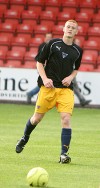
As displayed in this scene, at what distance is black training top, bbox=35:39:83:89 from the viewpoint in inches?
424

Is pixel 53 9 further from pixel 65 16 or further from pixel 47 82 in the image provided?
pixel 47 82

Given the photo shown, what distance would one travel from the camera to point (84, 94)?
2167 centimetres

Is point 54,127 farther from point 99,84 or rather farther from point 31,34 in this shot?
point 31,34

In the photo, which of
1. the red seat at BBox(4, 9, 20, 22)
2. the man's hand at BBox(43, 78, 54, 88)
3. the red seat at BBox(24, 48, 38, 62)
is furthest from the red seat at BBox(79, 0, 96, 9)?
the man's hand at BBox(43, 78, 54, 88)

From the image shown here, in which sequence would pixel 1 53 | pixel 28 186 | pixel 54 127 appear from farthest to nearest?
pixel 1 53
pixel 54 127
pixel 28 186

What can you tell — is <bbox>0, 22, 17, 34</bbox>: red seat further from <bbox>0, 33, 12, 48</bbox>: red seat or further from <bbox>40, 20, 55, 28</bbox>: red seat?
<bbox>40, 20, 55, 28</bbox>: red seat

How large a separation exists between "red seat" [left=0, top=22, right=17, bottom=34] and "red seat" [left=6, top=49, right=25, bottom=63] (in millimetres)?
1390

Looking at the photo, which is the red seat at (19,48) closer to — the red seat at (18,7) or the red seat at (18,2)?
the red seat at (18,7)

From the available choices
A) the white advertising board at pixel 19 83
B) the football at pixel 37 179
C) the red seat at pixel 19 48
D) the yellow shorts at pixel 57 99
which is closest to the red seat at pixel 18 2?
the red seat at pixel 19 48

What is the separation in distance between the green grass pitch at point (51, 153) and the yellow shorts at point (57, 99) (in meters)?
0.75

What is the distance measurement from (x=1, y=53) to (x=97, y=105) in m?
4.26

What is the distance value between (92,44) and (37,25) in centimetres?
249

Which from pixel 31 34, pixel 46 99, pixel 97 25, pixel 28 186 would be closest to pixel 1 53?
pixel 31 34

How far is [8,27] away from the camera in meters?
25.8
